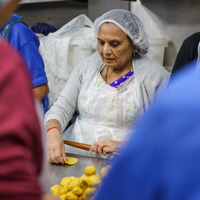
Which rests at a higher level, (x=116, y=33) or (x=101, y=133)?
(x=116, y=33)

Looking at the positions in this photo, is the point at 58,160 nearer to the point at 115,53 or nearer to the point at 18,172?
the point at 115,53

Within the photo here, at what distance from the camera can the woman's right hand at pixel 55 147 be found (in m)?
1.45

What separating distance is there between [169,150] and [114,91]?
58.9 inches

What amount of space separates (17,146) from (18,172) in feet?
0.12

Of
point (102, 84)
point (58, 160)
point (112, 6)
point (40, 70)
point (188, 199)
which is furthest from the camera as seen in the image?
point (112, 6)

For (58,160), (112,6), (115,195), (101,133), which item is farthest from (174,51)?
(115,195)

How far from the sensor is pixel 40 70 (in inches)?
71.2

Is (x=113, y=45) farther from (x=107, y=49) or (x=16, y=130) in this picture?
(x=16, y=130)

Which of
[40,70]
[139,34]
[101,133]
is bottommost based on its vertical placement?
[101,133]

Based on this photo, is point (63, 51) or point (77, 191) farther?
point (63, 51)

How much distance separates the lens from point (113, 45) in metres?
1.89

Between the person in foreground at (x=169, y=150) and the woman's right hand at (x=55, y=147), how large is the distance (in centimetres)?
106

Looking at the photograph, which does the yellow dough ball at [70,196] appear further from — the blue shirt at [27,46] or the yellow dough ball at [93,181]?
the blue shirt at [27,46]

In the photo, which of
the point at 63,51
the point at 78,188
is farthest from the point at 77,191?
the point at 63,51
